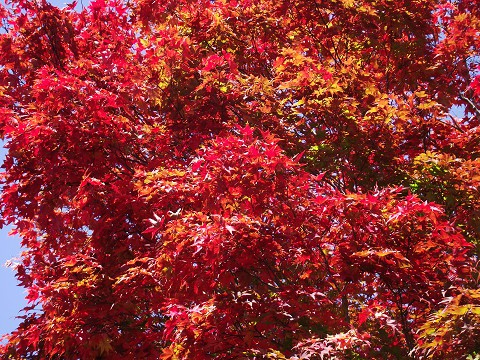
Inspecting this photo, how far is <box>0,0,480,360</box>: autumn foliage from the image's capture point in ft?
17.0

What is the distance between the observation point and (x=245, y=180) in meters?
5.32

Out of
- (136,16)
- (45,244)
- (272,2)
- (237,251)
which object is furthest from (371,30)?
(45,244)

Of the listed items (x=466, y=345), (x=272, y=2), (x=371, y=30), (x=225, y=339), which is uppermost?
(x=272, y=2)

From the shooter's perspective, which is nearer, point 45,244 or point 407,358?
point 407,358

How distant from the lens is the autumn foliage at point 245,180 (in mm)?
5180

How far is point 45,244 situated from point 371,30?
6.64 m

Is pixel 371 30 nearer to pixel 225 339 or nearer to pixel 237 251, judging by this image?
pixel 237 251

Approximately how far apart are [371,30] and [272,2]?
77.9 inches

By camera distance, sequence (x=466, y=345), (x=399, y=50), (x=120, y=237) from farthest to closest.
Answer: (x=399, y=50), (x=120, y=237), (x=466, y=345)

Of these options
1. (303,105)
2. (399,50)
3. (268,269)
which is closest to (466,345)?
(268,269)

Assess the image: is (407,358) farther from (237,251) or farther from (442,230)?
(237,251)

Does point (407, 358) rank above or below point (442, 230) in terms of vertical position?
below

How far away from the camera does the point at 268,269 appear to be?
560 centimetres

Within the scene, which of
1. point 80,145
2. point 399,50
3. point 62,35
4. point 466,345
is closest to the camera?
point 466,345
